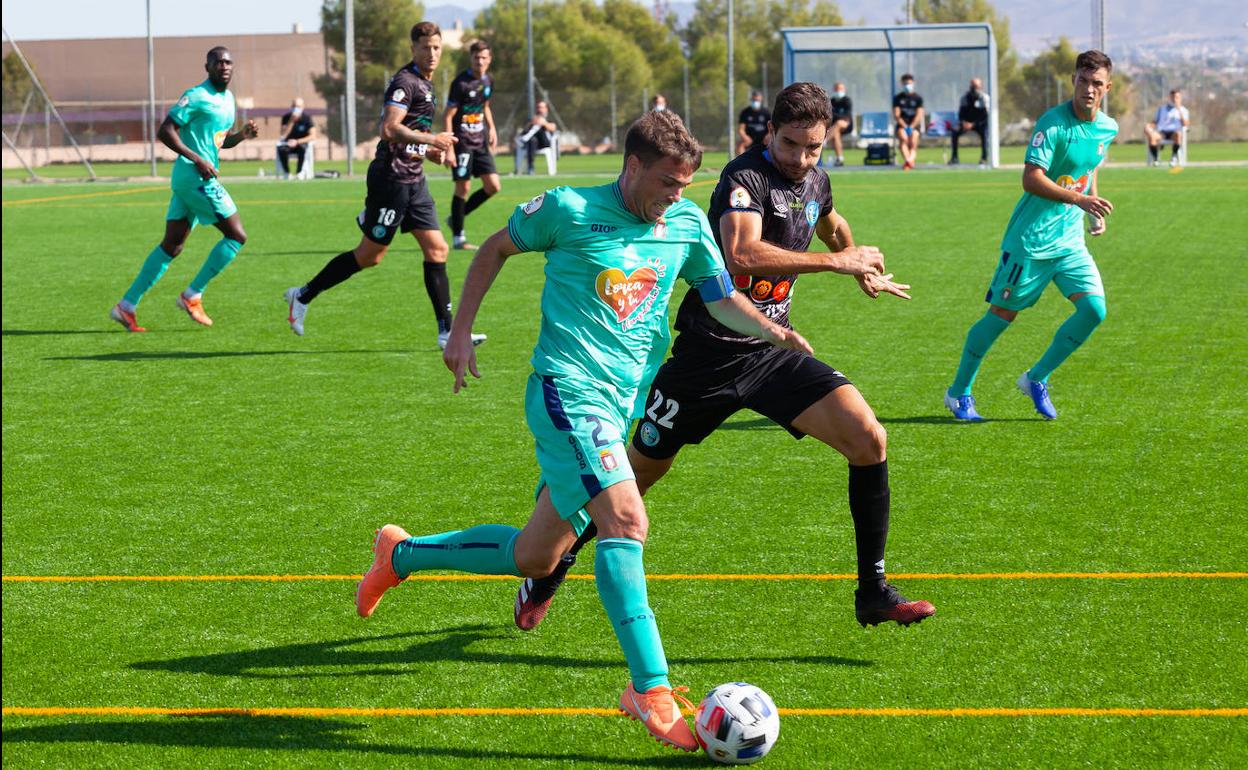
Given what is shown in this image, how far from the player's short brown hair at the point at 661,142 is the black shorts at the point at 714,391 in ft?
3.71

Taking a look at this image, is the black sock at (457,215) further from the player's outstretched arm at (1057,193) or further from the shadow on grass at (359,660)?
the shadow on grass at (359,660)

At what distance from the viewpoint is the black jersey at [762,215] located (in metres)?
5.49

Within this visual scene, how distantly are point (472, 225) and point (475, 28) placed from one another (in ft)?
236

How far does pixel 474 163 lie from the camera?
17.8 metres

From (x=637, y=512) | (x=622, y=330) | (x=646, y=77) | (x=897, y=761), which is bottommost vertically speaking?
(x=897, y=761)

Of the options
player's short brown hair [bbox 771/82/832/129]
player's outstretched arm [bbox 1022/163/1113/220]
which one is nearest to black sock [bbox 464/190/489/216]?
player's outstretched arm [bbox 1022/163/1113/220]

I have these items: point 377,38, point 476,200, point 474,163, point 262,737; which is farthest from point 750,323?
point 377,38

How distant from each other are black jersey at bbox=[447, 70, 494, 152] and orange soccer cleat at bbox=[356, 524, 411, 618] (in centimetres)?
1207

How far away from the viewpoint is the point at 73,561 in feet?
20.7

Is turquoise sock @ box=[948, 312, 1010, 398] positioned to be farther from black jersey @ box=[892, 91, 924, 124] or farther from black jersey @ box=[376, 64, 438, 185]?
black jersey @ box=[892, 91, 924, 124]

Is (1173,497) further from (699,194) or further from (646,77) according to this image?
(646,77)

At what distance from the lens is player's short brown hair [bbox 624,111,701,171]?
4355 millimetres

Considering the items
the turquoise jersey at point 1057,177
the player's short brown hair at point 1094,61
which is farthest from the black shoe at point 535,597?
the player's short brown hair at point 1094,61

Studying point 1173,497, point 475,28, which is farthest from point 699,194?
point 475,28
